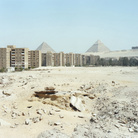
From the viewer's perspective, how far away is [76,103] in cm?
803

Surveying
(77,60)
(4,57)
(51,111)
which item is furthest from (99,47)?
(51,111)

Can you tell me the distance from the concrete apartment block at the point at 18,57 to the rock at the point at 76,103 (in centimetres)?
3306

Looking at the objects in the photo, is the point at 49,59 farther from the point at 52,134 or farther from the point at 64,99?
the point at 52,134

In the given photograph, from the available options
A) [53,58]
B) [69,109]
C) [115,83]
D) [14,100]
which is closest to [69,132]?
[69,109]

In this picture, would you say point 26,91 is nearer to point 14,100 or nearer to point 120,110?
point 14,100

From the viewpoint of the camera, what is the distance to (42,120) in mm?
6406

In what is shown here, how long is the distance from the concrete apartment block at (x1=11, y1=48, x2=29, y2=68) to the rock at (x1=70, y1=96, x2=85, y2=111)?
3306 centimetres

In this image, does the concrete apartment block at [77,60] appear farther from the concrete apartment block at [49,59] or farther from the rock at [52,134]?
the rock at [52,134]

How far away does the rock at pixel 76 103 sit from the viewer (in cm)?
780

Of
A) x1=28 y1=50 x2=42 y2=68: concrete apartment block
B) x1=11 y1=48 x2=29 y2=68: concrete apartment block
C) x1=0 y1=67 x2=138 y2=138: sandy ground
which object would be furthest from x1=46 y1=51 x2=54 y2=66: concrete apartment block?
x1=0 y1=67 x2=138 y2=138: sandy ground

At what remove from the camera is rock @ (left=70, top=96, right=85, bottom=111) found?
7802mm

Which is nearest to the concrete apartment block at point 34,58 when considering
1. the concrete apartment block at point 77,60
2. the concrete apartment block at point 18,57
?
the concrete apartment block at point 18,57

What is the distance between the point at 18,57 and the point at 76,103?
33440mm

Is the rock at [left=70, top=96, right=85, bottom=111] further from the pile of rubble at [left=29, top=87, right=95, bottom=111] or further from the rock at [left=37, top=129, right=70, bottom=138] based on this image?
the rock at [left=37, top=129, right=70, bottom=138]
